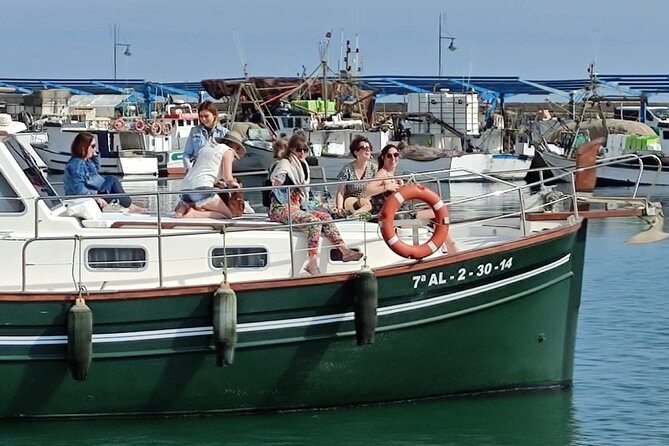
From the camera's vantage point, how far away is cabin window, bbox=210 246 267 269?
1245 cm

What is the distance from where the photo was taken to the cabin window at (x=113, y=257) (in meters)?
12.4

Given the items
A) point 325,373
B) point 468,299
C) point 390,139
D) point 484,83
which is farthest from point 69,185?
point 484,83

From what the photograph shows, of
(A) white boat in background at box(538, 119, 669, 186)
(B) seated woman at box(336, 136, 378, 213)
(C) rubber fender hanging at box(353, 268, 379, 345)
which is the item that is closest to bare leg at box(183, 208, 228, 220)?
(B) seated woman at box(336, 136, 378, 213)

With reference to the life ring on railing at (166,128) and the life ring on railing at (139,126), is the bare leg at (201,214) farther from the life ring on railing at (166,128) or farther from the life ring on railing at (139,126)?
the life ring on railing at (139,126)

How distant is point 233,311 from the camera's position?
38.8 ft

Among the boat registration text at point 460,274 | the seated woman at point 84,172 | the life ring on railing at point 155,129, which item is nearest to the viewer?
the boat registration text at point 460,274

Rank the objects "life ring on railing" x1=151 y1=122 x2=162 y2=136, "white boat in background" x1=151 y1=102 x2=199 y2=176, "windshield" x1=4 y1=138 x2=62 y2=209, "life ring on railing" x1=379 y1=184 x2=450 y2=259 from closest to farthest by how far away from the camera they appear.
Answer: "life ring on railing" x1=379 y1=184 x2=450 y2=259 → "windshield" x1=4 y1=138 x2=62 y2=209 → "white boat in background" x1=151 y1=102 x2=199 y2=176 → "life ring on railing" x1=151 y1=122 x2=162 y2=136

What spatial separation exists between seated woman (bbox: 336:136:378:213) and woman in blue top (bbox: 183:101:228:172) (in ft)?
4.58

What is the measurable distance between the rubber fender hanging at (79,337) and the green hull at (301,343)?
4.7 inches

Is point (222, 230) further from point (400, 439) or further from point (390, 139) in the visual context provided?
point (390, 139)

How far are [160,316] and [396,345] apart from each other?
225 centimetres

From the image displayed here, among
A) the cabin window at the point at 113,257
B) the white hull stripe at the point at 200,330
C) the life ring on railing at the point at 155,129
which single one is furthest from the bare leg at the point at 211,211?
the life ring on railing at the point at 155,129

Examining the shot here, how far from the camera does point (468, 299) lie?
498 inches

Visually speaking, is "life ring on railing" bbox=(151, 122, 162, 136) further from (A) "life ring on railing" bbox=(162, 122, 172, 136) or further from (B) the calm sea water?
(B) the calm sea water
